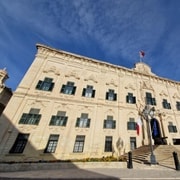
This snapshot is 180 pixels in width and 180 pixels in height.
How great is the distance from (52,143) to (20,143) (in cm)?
311

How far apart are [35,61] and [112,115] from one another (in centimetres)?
1292

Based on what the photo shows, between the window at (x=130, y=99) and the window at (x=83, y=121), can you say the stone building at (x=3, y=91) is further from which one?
the window at (x=130, y=99)

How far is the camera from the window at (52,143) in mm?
12852

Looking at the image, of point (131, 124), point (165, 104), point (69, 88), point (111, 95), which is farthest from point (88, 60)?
point (165, 104)

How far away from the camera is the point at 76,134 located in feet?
46.7

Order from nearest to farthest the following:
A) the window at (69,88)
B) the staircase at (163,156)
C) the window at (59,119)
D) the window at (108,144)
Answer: the staircase at (163,156) → the window at (59,119) → the window at (108,144) → the window at (69,88)

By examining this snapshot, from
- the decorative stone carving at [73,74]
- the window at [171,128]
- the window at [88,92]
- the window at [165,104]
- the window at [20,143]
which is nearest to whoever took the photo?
the window at [20,143]

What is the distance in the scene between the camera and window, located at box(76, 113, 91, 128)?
14.9 meters

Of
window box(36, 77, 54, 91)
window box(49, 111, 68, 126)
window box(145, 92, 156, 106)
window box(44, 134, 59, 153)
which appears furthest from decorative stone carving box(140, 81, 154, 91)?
window box(44, 134, 59, 153)

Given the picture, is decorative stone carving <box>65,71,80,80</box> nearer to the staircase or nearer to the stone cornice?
the stone cornice

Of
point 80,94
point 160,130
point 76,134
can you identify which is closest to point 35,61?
point 80,94

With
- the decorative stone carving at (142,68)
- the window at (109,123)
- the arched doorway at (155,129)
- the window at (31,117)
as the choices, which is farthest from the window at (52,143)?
the decorative stone carving at (142,68)

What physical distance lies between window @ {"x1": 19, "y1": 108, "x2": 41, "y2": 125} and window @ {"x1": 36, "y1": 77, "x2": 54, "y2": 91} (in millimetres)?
2943

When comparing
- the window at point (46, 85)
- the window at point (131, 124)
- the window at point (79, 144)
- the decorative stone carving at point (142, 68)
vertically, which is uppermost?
the decorative stone carving at point (142, 68)
